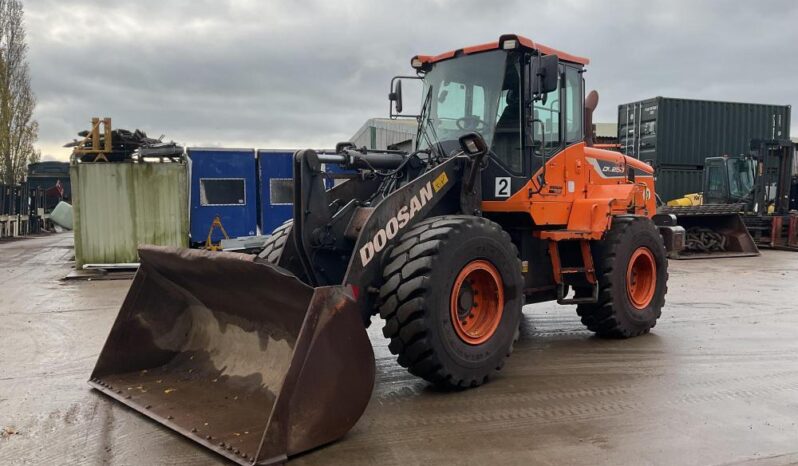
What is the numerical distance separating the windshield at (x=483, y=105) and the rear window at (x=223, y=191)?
9.15m

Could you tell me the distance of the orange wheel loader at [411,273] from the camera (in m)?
3.87

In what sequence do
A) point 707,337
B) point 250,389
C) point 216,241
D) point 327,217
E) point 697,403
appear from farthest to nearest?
point 216,241 → point 707,337 → point 327,217 → point 697,403 → point 250,389

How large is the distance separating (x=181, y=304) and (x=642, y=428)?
3.59m

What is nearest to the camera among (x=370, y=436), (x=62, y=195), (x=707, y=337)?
(x=370, y=436)

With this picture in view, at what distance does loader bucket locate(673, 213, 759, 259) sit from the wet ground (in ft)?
32.4

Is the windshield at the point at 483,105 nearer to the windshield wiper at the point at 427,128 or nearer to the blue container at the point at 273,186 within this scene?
the windshield wiper at the point at 427,128

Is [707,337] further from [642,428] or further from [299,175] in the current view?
[299,175]

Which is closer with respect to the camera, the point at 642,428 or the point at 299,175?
the point at 642,428

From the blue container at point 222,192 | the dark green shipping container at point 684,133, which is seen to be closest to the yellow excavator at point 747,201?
the dark green shipping container at point 684,133

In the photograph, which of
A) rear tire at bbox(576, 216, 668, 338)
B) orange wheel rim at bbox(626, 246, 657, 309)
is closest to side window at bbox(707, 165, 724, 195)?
rear tire at bbox(576, 216, 668, 338)

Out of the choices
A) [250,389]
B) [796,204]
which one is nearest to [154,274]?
[250,389]

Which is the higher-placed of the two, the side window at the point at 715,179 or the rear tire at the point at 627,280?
the side window at the point at 715,179

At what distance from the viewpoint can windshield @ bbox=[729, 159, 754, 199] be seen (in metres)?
19.6

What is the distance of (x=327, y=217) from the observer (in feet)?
16.9
